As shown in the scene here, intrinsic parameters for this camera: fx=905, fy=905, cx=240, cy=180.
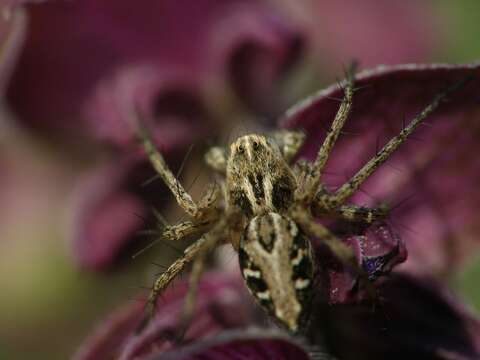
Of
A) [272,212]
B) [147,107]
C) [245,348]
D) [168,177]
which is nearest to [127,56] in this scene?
[147,107]

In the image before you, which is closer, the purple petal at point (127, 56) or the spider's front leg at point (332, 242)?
the spider's front leg at point (332, 242)

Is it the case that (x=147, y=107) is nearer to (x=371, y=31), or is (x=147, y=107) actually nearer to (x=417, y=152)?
(x=417, y=152)

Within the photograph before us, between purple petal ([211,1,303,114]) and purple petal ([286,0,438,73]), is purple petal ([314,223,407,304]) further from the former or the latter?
purple petal ([286,0,438,73])

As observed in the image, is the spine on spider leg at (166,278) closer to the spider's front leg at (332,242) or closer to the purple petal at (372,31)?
the spider's front leg at (332,242)

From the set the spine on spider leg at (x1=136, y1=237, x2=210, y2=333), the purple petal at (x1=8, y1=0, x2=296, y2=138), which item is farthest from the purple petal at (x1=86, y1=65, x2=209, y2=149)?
the spine on spider leg at (x1=136, y1=237, x2=210, y2=333)

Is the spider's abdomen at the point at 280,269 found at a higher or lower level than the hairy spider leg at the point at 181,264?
lower

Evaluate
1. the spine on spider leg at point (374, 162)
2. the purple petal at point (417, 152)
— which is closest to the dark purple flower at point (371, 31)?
the purple petal at point (417, 152)

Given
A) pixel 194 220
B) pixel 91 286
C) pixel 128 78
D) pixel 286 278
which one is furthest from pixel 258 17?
pixel 91 286
